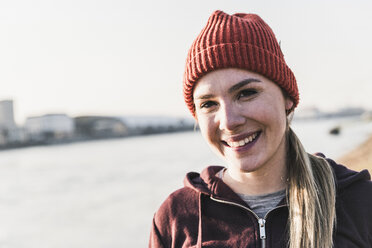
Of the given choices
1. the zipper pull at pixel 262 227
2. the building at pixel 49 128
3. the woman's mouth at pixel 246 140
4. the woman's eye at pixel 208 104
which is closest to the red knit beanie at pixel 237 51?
the woman's eye at pixel 208 104

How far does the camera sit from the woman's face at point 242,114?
1.51m

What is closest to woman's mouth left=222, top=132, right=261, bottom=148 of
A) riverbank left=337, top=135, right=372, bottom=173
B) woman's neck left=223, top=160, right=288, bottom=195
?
woman's neck left=223, top=160, right=288, bottom=195

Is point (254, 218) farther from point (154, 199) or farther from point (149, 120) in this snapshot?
point (149, 120)

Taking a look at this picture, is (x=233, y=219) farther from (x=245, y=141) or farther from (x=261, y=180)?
(x=245, y=141)

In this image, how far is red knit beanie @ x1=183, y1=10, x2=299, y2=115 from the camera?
1.54 m

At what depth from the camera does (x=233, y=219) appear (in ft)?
5.29

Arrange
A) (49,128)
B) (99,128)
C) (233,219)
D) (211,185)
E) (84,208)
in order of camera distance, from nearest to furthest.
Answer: (233,219)
(211,185)
(84,208)
(49,128)
(99,128)

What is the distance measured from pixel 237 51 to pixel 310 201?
27.7 inches

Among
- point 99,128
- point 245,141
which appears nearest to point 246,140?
point 245,141

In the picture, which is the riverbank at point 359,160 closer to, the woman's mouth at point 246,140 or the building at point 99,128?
the woman's mouth at point 246,140

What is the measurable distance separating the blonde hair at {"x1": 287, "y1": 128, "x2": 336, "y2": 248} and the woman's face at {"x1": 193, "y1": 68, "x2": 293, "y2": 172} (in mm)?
156

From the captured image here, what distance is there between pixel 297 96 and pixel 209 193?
629 mm

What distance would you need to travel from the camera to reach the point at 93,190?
1661cm

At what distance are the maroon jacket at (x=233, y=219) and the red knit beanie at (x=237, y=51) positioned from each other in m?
0.46
